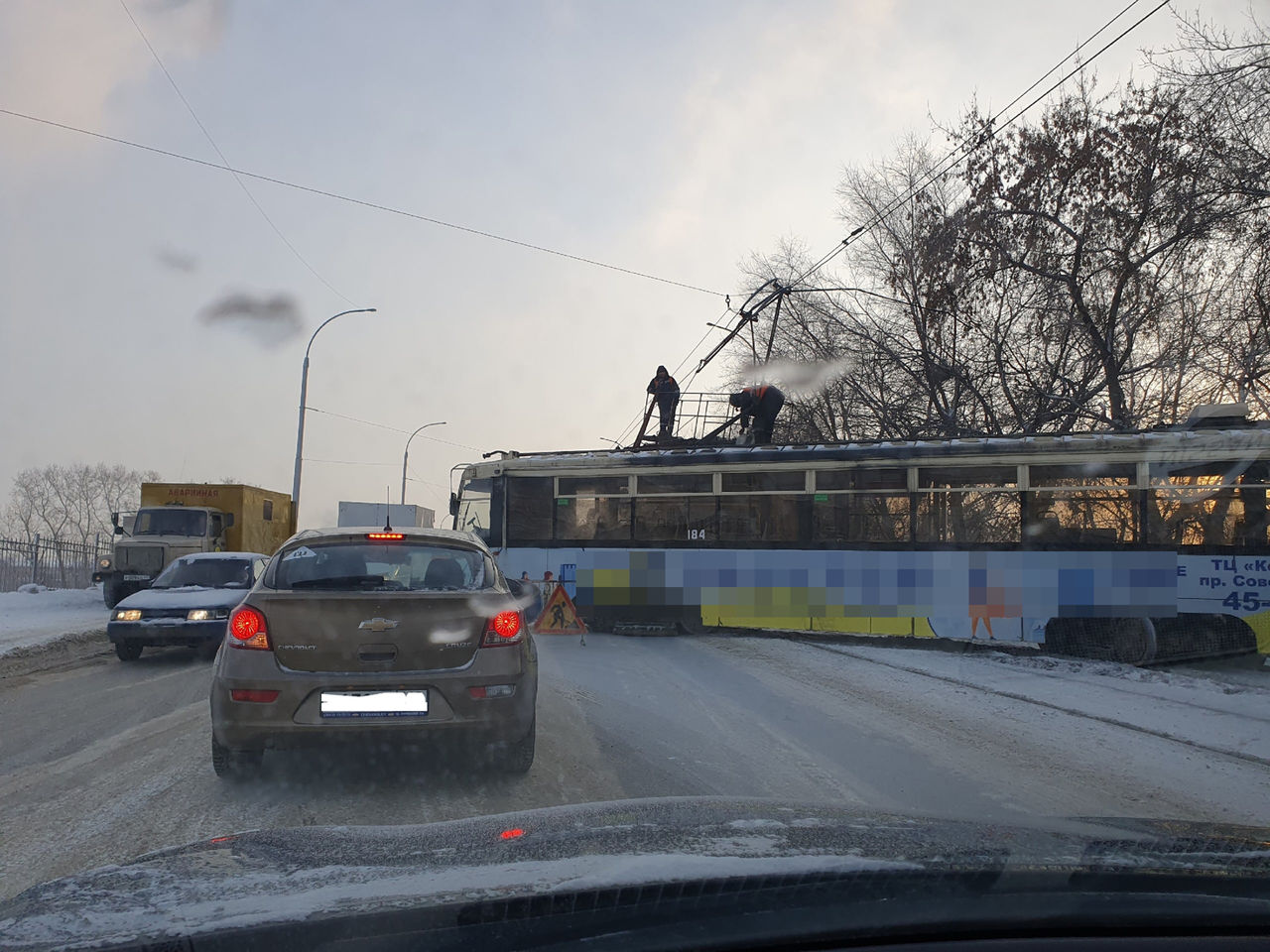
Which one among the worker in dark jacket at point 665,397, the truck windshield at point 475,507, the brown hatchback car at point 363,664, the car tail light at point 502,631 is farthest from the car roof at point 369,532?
the worker in dark jacket at point 665,397

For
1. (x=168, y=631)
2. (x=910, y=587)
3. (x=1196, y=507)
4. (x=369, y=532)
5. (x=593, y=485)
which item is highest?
(x=593, y=485)

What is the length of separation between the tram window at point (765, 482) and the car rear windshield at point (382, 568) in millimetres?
9175

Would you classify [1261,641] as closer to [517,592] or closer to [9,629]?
[517,592]

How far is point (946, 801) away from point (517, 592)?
322cm

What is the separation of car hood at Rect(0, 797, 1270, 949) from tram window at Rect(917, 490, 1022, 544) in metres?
10.6

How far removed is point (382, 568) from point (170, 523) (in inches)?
672

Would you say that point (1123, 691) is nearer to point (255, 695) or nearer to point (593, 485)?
point (593, 485)

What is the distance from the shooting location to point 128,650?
452 inches

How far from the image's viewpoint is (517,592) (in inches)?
265

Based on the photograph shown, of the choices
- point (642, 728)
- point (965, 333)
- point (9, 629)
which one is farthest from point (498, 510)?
point (965, 333)

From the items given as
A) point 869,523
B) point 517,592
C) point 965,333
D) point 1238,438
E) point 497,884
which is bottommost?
point 497,884

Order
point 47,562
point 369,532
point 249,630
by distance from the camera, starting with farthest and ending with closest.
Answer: point 47,562 < point 369,532 < point 249,630

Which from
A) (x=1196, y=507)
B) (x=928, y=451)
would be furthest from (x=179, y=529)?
(x=1196, y=507)

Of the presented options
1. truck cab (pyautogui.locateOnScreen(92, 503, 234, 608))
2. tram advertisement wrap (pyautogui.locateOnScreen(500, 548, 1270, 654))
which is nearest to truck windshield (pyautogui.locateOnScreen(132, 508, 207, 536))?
truck cab (pyautogui.locateOnScreen(92, 503, 234, 608))
